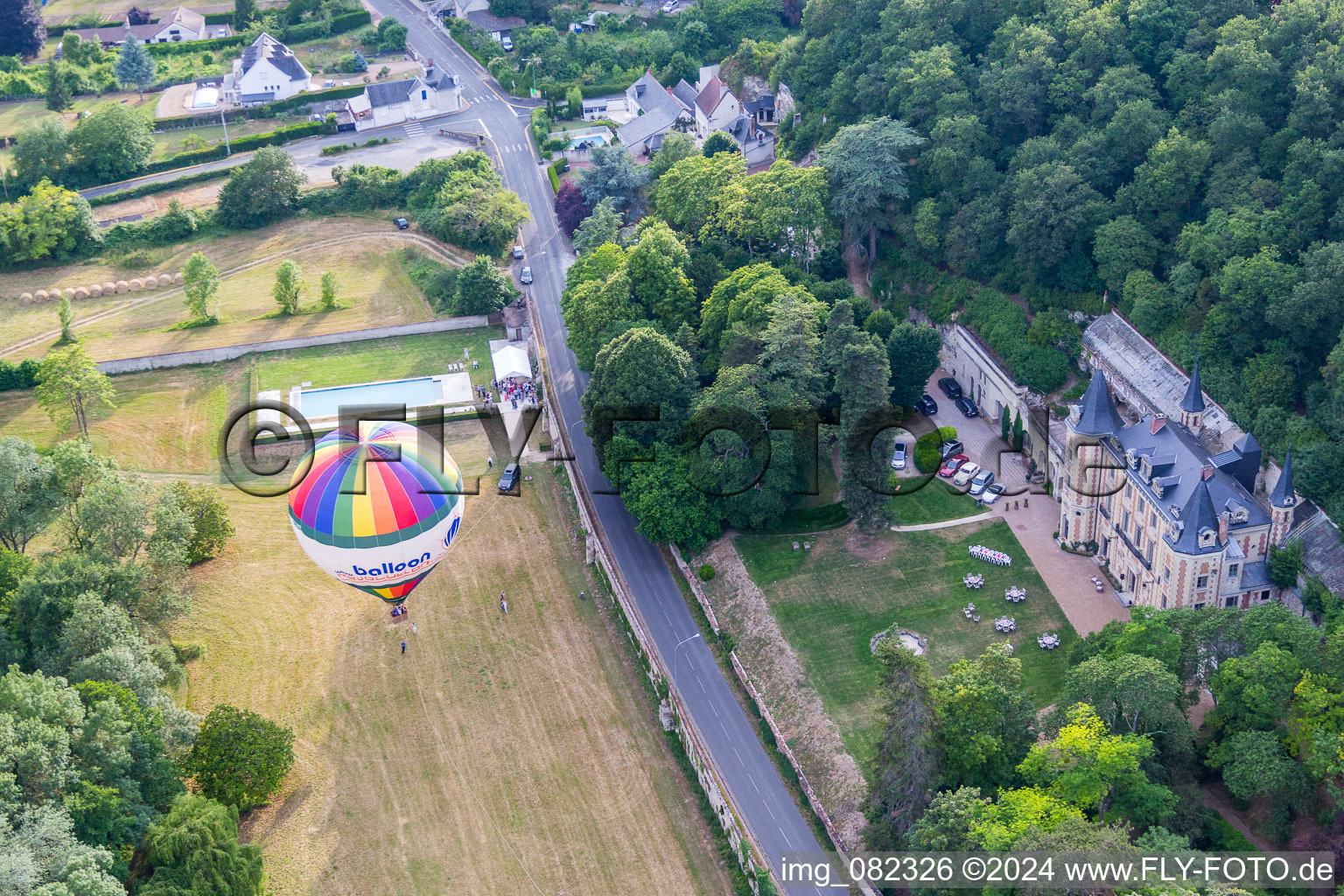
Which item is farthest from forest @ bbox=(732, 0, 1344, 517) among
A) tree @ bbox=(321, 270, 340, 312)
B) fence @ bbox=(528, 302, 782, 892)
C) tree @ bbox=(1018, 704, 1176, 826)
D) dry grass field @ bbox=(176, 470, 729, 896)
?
tree @ bbox=(321, 270, 340, 312)

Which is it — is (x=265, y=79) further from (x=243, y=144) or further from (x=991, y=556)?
(x=991, y=556)

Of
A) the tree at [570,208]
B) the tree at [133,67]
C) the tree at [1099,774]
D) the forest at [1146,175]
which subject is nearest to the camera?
the tree at [1099,774]

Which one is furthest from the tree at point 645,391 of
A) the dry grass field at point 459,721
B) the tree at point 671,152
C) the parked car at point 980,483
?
the tree at point 671,152

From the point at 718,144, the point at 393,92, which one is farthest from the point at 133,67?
the point at 718,144

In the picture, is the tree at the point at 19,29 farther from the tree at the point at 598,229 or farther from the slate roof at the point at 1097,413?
the slate roof at the point at 1097,413

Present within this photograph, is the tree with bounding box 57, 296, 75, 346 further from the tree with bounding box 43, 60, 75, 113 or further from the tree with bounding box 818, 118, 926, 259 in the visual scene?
the tree with bounding box 818, 118, 926, 259

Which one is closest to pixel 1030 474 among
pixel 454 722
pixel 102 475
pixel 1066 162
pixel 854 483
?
pixel 854 483

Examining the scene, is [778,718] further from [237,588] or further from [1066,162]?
[1066,162]

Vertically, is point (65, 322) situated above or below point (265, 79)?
below
